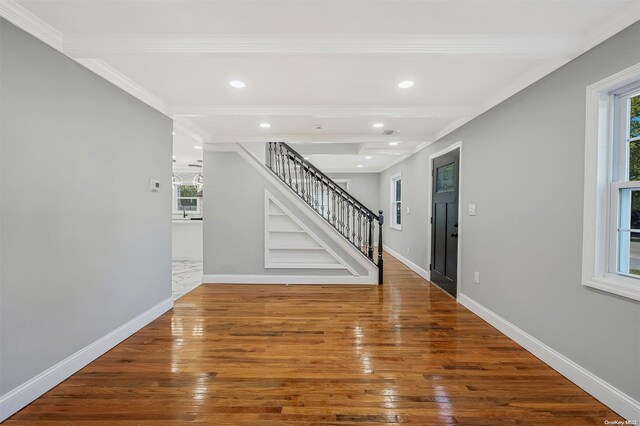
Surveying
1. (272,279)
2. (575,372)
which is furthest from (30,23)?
(575,372)

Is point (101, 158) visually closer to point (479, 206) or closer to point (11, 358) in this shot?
point (11, 358)

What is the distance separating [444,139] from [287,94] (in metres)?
2.60

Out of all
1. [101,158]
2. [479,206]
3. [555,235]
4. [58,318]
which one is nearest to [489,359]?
[555,235]

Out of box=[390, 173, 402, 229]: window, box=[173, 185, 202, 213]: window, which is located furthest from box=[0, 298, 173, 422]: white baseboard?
box=[173, 185, 202, 213]: window

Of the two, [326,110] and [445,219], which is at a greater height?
[326,110]

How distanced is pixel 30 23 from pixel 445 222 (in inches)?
184

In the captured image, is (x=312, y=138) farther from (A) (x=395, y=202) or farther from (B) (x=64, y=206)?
(A) (x=395, y=202)

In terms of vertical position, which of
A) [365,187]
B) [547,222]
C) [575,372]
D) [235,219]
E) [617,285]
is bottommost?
[575,372]

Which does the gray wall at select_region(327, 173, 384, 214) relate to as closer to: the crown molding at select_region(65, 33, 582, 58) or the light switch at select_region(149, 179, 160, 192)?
the light switch at select_region(149, 179, 160, 192)

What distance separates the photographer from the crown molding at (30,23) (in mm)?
1656

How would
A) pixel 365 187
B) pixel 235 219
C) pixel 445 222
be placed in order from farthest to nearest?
pixel 365 187
pixel 235 219
pixel 445 222

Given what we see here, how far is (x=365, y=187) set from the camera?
9.15 meters

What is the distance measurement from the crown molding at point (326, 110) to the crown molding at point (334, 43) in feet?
3.99

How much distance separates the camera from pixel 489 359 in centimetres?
236
